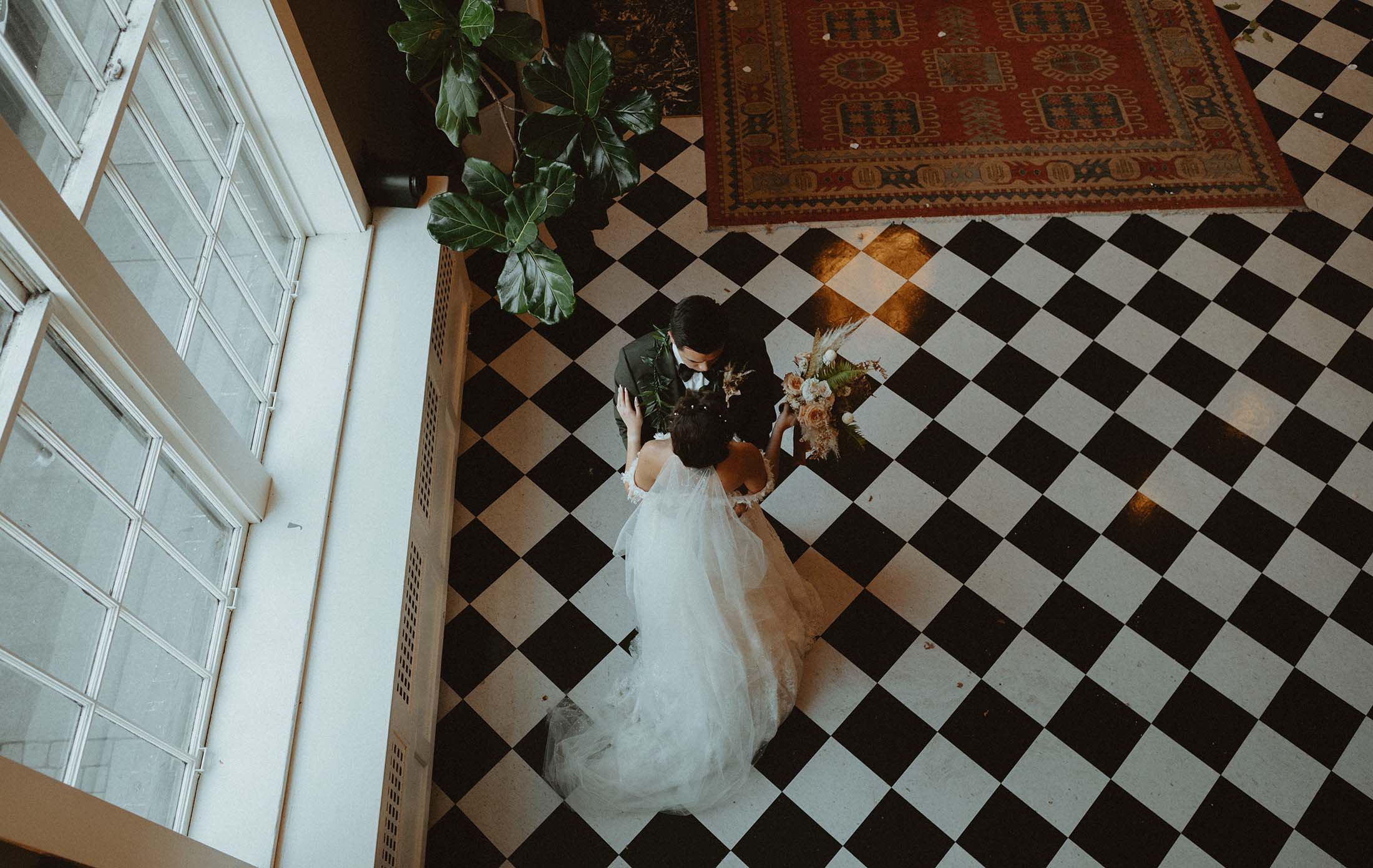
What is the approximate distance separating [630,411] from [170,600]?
4.55 feet

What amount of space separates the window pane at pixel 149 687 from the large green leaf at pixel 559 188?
1.72 metres

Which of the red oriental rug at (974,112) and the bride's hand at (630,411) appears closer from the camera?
the bride's hand at (630,411)

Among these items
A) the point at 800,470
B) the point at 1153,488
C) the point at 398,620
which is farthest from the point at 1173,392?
the point at 398,620

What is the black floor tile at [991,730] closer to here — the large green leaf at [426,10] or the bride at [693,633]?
the bride at [693,633]

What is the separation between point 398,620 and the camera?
2.84m

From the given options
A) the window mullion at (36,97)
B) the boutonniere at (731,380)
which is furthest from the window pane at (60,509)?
the boutonniere at (731,380)

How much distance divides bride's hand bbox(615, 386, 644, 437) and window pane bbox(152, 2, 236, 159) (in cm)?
144

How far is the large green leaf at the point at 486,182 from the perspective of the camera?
306 cm

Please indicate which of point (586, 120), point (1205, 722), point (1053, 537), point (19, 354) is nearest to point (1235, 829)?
point (1205, 722)

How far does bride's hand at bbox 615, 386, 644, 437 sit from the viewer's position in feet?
9.41

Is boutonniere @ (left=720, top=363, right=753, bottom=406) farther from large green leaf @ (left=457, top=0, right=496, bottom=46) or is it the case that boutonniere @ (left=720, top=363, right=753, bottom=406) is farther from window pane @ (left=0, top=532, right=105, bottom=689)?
window pane @ (left=0, top=532, right=105, bottom=689)

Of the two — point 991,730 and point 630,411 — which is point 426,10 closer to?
point 630,411

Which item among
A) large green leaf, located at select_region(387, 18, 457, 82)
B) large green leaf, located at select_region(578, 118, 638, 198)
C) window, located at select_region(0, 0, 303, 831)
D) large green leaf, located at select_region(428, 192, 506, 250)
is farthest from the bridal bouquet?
window, located at select_region(0, 0, 303, 831)

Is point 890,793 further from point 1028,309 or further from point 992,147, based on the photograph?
point 992,147
